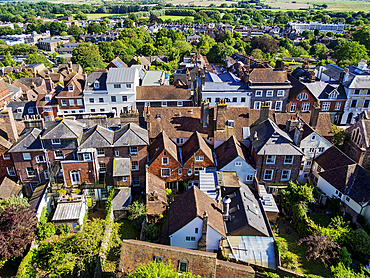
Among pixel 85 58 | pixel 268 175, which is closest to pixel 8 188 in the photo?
pixel 268 175

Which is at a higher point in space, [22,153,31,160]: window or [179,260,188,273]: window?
[22,153,31,160]: window

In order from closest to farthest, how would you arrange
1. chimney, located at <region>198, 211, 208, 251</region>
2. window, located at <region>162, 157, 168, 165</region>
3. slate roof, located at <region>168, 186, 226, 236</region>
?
1. chimney, located at <region>198, 211, 208, 251</region>
2. slate roof, located at <region>168, 186, 226, 236</region>
3. window, located at <region>162, 157, 168, 165</region>

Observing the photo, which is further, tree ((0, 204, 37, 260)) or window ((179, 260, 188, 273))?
tree ((0, 204, 37, 260))

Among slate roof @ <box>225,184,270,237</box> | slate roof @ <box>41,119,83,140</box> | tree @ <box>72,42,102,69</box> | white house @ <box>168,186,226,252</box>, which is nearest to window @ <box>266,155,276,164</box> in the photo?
slate roof @ <box>225,184,270,237</box>

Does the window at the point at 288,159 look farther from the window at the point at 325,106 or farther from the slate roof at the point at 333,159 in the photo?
the window at the point at 325,106

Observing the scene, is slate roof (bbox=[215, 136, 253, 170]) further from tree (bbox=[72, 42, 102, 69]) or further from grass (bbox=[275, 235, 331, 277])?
tree (bbox=[72, 42, 102, 69])

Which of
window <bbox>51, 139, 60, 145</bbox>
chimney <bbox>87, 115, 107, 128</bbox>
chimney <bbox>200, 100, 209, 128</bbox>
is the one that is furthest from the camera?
chimney <bbox>200, 100, 209, 128</bbox>

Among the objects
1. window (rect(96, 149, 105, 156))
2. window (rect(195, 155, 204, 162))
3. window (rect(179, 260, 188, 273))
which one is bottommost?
window (rect(179, 260, 188, 273))
